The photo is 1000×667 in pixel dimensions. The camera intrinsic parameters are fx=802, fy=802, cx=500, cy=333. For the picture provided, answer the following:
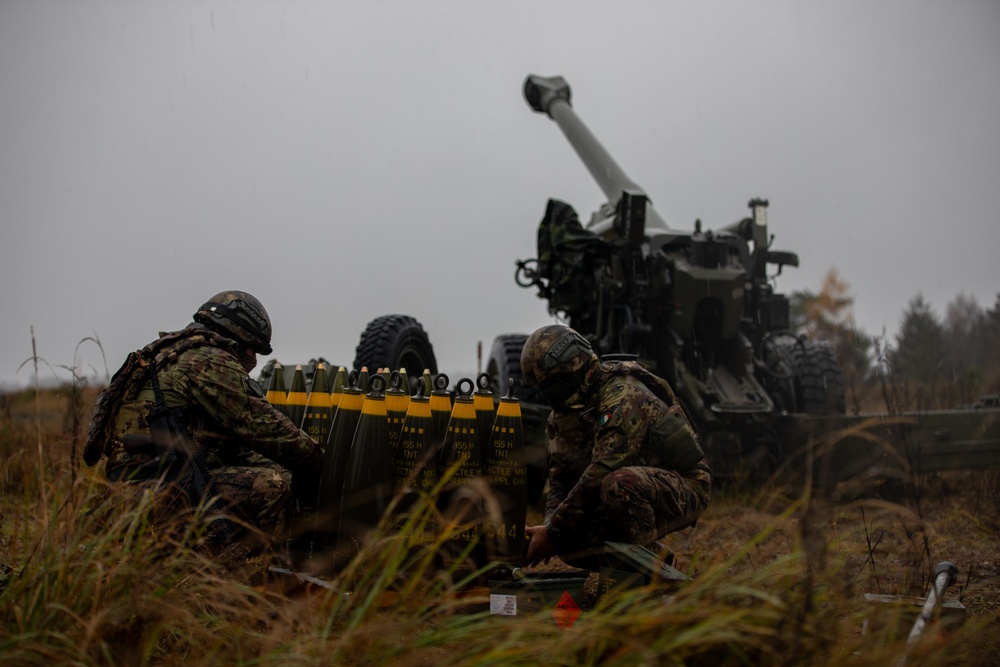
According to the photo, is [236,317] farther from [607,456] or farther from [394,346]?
[394,346]

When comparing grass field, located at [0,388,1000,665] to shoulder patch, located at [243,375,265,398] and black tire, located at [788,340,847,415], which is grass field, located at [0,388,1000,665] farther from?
black tire, located at [788,340,847,415]

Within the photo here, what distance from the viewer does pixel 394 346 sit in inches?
272

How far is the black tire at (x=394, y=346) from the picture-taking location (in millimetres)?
6855

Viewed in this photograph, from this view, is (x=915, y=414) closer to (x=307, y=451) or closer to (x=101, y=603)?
(x=307, y=451)

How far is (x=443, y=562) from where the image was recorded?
3535 mm

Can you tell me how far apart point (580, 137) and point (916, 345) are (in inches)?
508

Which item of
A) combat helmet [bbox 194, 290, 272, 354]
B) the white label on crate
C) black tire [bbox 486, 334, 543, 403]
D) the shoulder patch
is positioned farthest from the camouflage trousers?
black tire [bbox 486, 334, 543, 403]

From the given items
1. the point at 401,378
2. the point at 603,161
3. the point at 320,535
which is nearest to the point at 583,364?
the point at 401,378

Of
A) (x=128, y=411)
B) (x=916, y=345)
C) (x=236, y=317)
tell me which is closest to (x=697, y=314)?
(x=236, y=317)

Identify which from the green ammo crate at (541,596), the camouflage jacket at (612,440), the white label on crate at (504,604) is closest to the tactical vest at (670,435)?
the camouflage jacket at (612,440)

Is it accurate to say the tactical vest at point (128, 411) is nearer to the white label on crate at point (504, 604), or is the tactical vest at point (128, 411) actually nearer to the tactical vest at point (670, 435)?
the white label on crate at point (504, 604)

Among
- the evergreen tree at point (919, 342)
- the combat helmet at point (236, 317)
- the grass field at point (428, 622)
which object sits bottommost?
the grass field at point (428, 622)

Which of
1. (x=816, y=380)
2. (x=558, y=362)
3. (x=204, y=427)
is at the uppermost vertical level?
(x=816, y=380)

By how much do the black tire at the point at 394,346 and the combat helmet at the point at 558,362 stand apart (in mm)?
2467
